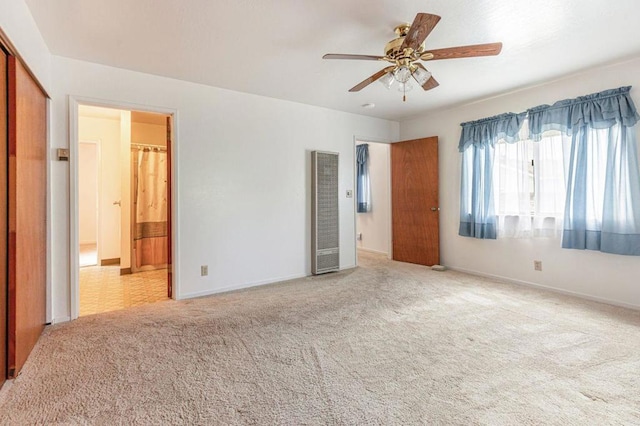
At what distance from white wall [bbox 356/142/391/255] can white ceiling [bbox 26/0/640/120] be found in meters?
2.77

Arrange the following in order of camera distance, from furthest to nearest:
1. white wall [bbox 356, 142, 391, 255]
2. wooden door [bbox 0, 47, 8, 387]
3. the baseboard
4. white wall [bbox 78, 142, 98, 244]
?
white wall [bbox 78, 142, 98, 244]
white wall [bbox 356, 142, 391, 255]
the baseboard
wooden door [bbox 0, 47, 8, 387]

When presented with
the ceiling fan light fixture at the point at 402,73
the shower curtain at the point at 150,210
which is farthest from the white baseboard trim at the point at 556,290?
the shower curtain at the point at 150,210

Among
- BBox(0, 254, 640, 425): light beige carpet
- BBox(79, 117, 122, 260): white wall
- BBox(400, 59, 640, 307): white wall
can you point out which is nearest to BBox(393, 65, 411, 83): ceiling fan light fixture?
BBox(0, 254, 640, 425): light beige carpet

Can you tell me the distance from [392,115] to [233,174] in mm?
2839

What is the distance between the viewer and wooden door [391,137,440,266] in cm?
494

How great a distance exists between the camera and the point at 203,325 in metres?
2.72

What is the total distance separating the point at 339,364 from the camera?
2059mm

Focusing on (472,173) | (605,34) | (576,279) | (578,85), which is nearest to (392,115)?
(472,173)

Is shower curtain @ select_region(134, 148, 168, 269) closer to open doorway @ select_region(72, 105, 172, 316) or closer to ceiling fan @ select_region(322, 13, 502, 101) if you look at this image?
open doorway @ select_region(72, 105, 172, 316)

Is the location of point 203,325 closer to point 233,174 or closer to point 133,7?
point 233,174

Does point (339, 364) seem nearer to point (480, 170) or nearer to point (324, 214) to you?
point (324, 214)

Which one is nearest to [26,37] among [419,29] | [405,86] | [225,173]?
[225,173]

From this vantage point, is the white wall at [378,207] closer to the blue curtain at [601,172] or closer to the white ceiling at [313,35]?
the white ceiling at [313,35]

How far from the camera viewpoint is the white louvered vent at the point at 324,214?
14.6 feet
